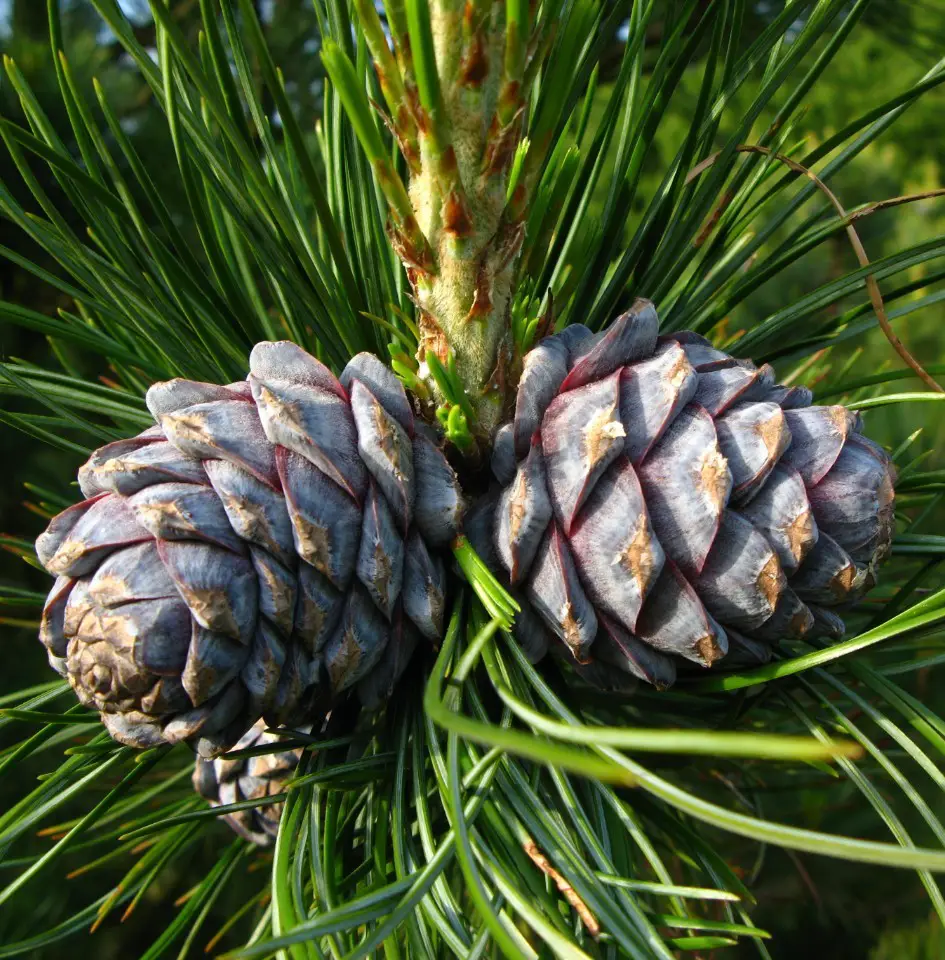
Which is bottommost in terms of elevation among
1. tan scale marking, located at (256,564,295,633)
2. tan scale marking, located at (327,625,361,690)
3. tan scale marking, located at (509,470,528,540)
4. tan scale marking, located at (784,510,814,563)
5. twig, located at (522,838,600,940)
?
twig, located at (522,838,600,940)

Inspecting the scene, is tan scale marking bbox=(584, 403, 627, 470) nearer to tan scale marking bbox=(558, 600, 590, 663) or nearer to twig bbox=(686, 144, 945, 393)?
tan scale marking bbox=(558, 600, 590, 663)

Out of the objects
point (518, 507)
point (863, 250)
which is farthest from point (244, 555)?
point (863, 250)

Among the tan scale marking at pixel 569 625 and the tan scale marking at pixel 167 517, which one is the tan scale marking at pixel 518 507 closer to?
the tan scale marking at pixel 569 625

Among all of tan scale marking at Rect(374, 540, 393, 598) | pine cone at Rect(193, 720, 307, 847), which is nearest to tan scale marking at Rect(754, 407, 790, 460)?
tan scale marking at Rect(374, 540, 393, 598)

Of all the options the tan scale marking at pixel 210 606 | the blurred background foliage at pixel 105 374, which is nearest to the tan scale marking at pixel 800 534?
the tan scale marking at pixel 210 606

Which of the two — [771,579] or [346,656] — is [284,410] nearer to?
[346,656]

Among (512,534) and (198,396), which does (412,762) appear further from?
(198,396)
